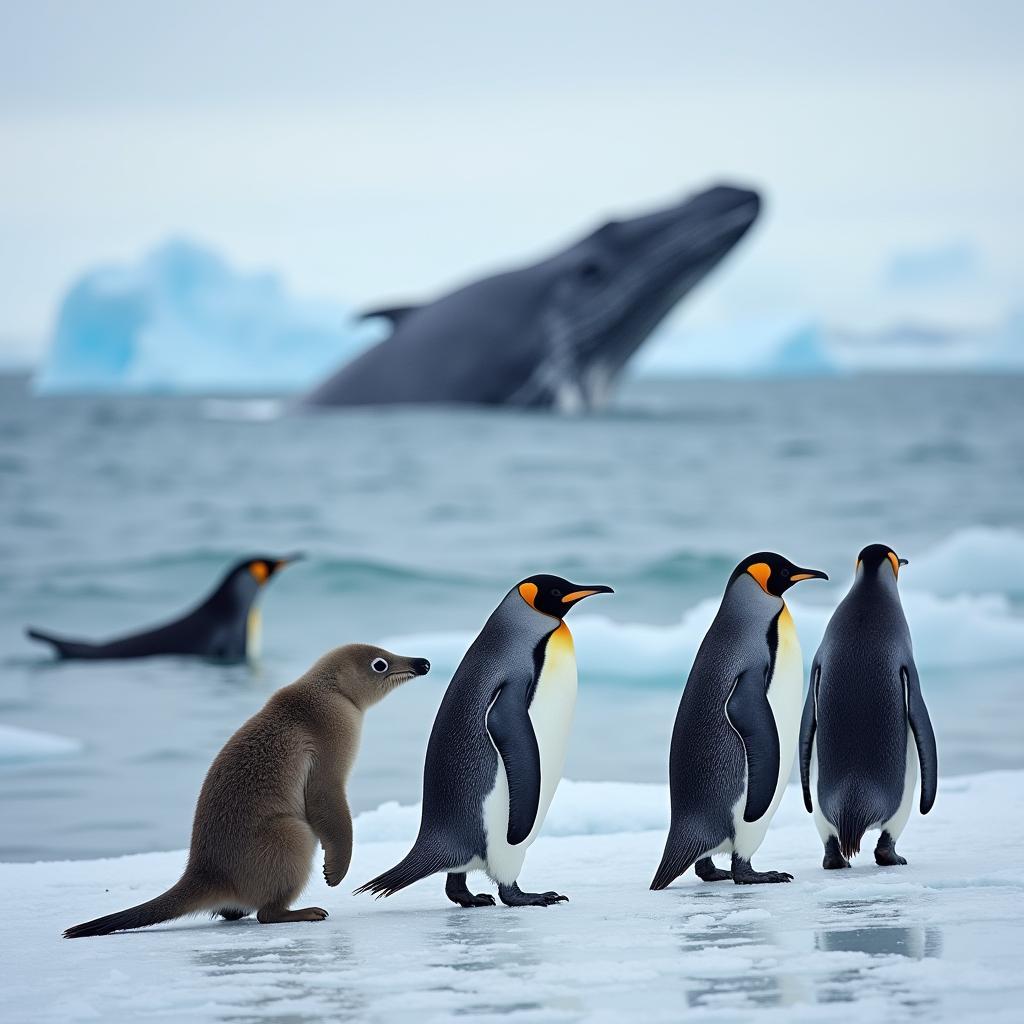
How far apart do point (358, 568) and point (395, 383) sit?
4979 millimetres

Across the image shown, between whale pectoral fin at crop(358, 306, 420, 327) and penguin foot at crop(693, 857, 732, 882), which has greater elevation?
whale pectoral fin at crop(358, 306, 420, 327)

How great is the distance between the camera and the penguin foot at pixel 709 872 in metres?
4.02

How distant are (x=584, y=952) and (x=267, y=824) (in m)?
0.78

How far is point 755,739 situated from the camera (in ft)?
12.7

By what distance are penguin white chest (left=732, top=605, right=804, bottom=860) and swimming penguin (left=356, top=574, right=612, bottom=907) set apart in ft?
1.57

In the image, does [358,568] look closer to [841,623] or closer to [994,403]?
[841,623]

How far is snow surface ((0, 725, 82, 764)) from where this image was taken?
7.15 m

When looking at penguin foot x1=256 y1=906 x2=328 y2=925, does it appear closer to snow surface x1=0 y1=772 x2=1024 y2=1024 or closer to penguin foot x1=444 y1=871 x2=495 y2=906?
snow surface x1=0 y1=772 x2=1024 y2=1024

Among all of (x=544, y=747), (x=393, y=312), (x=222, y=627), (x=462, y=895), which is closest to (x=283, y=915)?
(x=462, y=895)

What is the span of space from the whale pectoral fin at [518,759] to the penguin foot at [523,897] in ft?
0.39

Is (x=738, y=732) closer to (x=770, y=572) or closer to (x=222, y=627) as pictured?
(x=770, y=572)

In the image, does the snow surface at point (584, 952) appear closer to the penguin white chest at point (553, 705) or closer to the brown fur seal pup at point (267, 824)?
the brown fur seal pup at point (267, 824)

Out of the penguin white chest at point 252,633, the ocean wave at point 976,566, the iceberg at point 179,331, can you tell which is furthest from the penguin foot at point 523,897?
the iceberg at point 179,331

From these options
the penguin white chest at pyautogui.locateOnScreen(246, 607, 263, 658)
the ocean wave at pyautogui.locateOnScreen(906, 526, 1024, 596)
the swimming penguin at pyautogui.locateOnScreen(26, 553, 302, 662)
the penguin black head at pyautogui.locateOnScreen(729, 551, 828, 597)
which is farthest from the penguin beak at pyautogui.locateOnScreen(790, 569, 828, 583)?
the ocean wave at pyautogui.locateOnScreen(906, 526, 1024, 596)
